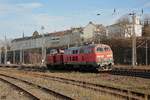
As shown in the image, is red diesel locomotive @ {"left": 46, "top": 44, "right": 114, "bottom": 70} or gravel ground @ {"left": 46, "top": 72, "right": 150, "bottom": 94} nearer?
gravel ground @ {"left": 46, "top": 72, "right": 150, "bottom": 94}

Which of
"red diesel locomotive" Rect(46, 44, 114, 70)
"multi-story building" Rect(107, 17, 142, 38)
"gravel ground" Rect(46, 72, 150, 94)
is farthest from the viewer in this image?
"multi-story building" Rect(107, 17, 142, 38)

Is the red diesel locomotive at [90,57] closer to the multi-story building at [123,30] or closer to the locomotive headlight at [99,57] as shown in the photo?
the locomotive headlight at [99,57]

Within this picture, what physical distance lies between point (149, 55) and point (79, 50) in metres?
24.5

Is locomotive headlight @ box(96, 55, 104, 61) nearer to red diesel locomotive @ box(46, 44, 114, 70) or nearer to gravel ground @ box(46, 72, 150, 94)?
red diesel locomotive @ box(46, 44, 114, 70)

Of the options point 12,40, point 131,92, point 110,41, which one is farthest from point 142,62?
point 12,40

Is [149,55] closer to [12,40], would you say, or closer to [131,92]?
[131,92]

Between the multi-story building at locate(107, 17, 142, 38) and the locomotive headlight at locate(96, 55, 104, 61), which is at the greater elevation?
the multi-story building at locate(107, 17, 142, 38)

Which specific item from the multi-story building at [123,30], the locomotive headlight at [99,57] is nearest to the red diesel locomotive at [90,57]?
the locomotive headlight at [99,57]

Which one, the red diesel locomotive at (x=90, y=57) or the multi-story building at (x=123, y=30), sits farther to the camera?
the multi-story building at (x=123, y=30)

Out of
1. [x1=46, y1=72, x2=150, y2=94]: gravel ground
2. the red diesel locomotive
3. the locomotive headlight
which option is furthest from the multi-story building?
[x1=46, y1=72, x2=150, y2=94]: gravel ground

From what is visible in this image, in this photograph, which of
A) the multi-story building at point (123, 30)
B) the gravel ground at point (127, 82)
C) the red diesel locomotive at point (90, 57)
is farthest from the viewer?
the multi-story building at point (123, 30)

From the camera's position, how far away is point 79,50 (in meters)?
39.9

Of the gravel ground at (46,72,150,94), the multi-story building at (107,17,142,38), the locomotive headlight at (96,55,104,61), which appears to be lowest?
the gravel ground at (46,72,150,94)

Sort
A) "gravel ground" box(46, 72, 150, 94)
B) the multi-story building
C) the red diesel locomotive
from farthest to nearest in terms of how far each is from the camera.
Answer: the multi-story building < the red diesel locomotive < "gravel ground" box(46, 72, 150, 94)
